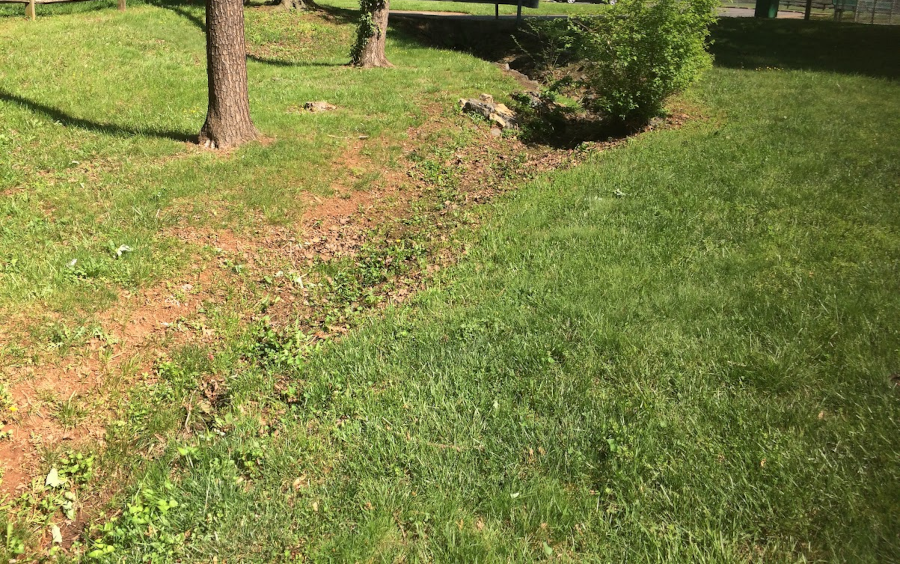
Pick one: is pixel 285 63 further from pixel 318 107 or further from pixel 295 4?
pixel 295 4

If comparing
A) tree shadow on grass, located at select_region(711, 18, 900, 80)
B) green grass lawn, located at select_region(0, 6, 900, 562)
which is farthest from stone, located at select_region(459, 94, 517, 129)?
tree shadow on grass, located at select_region(711, 18, 900, 80)

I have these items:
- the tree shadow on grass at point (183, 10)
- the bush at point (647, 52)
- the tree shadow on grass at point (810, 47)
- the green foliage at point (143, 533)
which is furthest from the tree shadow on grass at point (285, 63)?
the green foliage at point (143, 533)

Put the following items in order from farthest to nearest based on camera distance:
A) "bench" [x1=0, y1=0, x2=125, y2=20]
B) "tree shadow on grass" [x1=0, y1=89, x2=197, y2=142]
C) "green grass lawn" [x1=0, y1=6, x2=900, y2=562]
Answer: "bench" [x1=0, y1=0, x2=125, y2=20], "tree shadow on grass" [x1=0, y1=89, x2=197, y2=142], "green grass lawn" [x1=0, y1=6, x2=900, y2=562]

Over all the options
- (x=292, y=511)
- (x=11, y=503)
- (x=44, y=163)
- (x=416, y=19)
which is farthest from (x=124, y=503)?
(x=416, y=19)

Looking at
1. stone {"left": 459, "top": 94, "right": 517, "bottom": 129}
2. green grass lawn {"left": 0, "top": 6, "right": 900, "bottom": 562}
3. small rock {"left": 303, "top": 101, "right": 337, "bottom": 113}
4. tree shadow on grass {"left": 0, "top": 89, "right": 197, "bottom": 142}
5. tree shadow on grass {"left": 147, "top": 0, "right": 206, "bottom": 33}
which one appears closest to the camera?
green grass lawn {"left": 0, "top": 6, "right": 900, "bottom": 562}

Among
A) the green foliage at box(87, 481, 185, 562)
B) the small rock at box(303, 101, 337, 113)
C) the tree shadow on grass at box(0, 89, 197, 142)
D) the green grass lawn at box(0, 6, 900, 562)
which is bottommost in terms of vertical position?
the green foliage at box(87, 481, 185, 562)

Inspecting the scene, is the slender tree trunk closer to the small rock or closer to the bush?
the small rock

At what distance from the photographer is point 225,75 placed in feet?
24.3

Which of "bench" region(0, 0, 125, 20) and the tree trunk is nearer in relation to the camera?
the tree trunk

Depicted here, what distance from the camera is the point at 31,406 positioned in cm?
357

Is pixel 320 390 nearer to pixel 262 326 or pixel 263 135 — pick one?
pixel 262 326

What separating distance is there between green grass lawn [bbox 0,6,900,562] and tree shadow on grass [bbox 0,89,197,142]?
51 millimetres

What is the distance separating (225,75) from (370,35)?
6688 mm

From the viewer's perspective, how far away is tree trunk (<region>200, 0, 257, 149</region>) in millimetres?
7309
